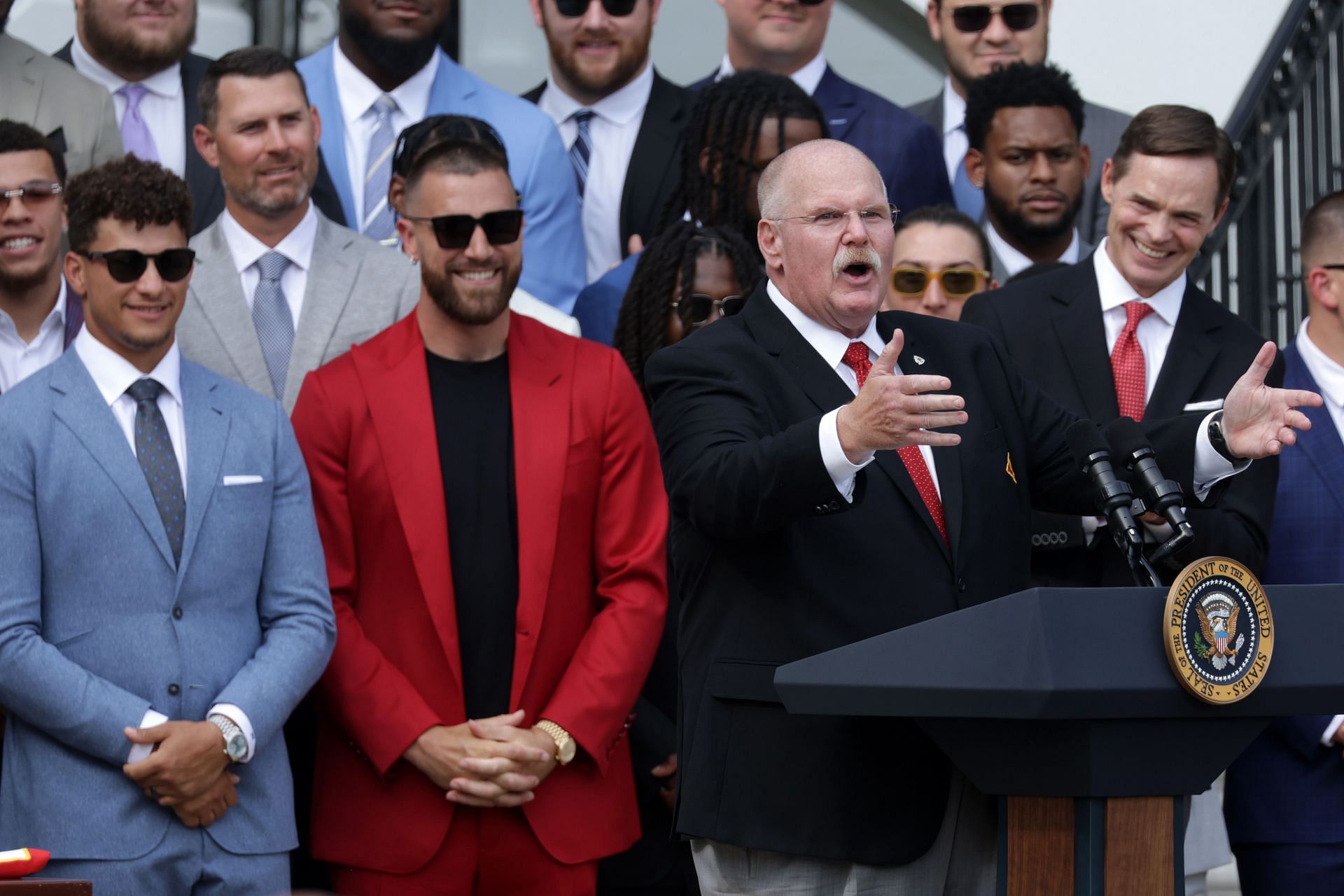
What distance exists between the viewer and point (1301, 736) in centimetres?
469

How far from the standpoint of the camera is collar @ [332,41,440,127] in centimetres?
596

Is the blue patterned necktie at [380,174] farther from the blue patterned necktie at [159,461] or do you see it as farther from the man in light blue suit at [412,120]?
the blue patterned necktie at [159,461]

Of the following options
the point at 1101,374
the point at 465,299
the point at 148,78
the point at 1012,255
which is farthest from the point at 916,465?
the point at 148,78

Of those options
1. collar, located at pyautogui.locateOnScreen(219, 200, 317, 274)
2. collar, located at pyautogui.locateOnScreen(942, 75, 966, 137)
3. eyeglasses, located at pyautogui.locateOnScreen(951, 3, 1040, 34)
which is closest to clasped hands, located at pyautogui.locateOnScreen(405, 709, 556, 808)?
collar, located at pyautogui.locateOnScreen(219, 200, 317, 274)

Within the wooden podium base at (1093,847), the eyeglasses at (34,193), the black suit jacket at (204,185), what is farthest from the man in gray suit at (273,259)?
the wooden podium base at (1093,847)

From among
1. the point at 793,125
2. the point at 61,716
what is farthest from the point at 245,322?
the point at 793,125

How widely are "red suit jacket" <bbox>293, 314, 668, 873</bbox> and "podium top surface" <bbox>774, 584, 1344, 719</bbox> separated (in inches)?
67.4

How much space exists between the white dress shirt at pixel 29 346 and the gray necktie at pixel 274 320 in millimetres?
520

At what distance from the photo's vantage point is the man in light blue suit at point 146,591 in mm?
3977

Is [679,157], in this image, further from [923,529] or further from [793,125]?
[923,529]

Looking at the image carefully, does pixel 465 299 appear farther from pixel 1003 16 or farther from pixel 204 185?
pixel 1003 16

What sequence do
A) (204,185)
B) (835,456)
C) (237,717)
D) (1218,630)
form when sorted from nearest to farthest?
(1218,630)
(835,456)
(237,717)
(204,185)

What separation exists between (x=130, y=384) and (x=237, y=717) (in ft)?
2.79

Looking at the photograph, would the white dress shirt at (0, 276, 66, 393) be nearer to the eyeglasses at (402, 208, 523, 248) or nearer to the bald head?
the eyeglasses at (402, 208, 523, 248)
